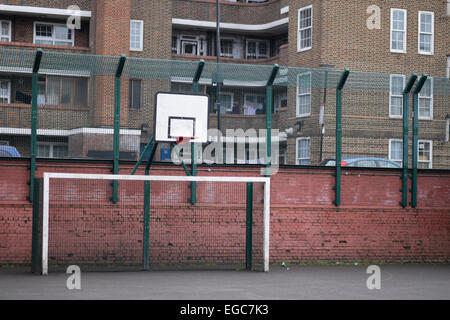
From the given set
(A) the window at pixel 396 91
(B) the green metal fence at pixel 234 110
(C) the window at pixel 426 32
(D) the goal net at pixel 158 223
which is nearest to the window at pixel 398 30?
(C) the window at pixel 426 32

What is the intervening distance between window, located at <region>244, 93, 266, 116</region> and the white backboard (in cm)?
121

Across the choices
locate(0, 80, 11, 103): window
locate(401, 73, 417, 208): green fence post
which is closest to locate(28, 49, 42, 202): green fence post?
locate(0, 80, 11, 103): window

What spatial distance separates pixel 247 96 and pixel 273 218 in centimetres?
263

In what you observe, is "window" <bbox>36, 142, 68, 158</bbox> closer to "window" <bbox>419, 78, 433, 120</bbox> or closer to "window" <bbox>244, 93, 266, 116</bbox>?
"window" <bbox>244, 93, 266, 116</bbox>

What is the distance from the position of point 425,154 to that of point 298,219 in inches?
139

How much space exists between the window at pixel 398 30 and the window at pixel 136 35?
12876 mm

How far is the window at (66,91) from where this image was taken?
1482 centimetres

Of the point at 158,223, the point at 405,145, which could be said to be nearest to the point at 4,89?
the point at 158,223

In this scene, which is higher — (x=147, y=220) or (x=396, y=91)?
(x=396, y=91)

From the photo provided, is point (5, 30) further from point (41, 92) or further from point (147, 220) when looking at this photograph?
point (147, 220)

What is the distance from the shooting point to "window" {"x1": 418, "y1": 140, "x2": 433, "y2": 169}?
17125 millimetres

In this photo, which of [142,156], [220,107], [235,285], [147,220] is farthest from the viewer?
[220,107]

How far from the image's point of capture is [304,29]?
115ft
